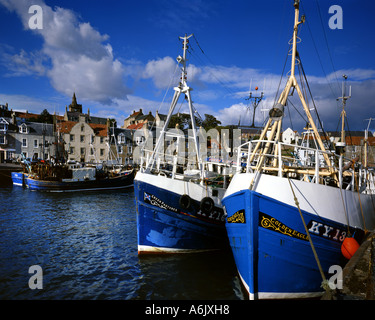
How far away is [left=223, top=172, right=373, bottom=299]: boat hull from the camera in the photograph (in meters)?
7.27

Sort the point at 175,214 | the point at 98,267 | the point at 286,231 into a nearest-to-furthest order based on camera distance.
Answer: the point at 286,231, the point at 98,267, the point at 175,214

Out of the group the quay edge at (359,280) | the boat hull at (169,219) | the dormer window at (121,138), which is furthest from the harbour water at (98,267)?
the dormer window at (121,138)

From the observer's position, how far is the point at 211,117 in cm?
→ 6962

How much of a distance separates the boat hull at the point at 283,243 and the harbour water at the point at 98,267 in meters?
1.75

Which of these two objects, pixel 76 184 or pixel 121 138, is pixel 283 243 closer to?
pixel 76 184

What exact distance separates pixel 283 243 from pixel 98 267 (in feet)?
25.9

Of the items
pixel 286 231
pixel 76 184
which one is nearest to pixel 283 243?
pixel 286 231

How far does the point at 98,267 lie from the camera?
10.9m

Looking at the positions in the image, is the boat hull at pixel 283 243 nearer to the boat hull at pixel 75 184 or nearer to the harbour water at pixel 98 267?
the harbour water at pixel 98 267

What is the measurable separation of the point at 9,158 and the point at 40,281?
61235 millimetres

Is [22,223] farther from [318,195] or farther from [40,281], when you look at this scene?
[318,195]
